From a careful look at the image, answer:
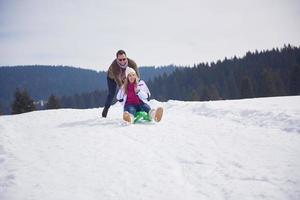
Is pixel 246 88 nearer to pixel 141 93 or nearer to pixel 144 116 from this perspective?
pixel 141 93

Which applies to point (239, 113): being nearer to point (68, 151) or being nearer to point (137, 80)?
point (137, 80)

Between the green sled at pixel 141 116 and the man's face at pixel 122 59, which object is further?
the man's face at pixel 122 59

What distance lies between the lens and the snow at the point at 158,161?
2760mm

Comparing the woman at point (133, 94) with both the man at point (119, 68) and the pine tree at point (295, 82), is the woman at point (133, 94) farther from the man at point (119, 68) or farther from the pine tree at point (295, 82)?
the pine tree at point (295, 82)

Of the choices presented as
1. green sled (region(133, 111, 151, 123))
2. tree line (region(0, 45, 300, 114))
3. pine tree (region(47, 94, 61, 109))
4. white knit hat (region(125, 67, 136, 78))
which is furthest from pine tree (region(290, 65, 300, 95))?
green sled (region(133, 111, 151, 123))

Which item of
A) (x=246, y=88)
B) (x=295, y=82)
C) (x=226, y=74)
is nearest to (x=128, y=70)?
(x=246, y=88)

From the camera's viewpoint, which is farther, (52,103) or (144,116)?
(52,103)

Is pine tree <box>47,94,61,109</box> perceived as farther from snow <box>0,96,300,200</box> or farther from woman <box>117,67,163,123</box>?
snow <box>0,96,300,200</box>

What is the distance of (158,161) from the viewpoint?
362cm

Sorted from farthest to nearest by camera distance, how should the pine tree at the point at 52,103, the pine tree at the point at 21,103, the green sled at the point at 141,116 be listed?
the pine tree at the point at 52,103 < the pine tree at the point at 21,103 < the green sled at the point at 141,116

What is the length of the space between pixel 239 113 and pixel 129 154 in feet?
12.2

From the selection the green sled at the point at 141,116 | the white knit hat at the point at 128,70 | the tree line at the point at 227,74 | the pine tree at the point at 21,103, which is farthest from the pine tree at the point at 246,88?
the green sled at the point at 141,116

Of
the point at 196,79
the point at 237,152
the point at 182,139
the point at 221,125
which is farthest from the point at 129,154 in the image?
the point at 196,79

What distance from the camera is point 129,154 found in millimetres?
3961
